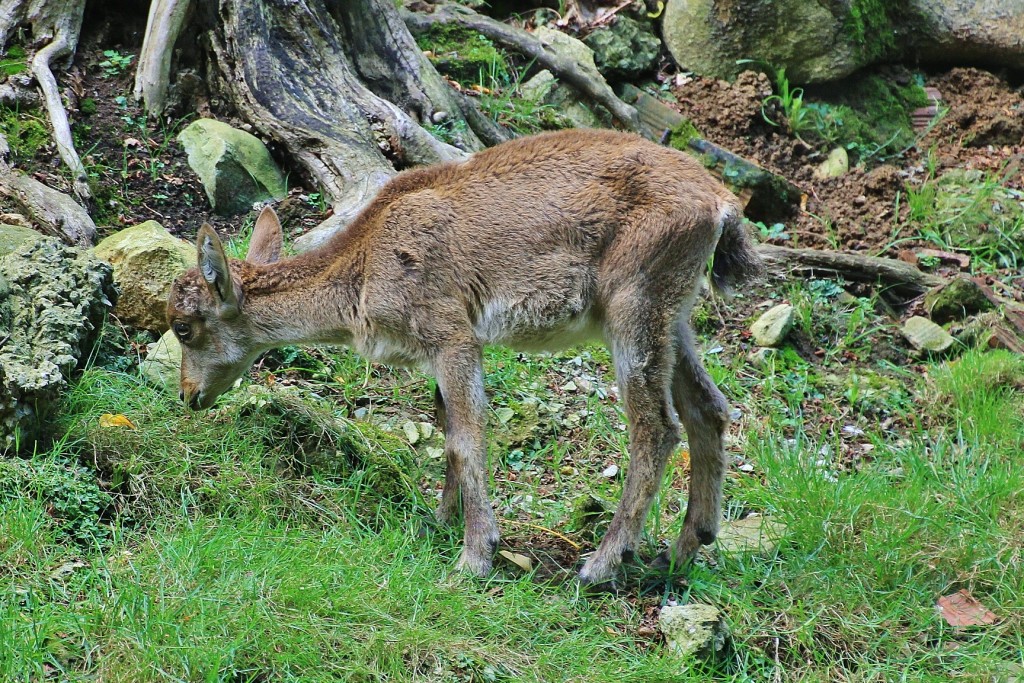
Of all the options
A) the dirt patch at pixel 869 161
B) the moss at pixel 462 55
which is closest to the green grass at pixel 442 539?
the dirt patch at pixel 869 161

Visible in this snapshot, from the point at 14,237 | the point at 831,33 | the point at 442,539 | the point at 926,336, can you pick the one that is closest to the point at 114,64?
the point at 14,237

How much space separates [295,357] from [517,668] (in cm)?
345

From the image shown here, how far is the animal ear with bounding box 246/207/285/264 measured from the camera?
694 cm

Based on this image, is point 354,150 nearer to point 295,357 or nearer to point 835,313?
point 295,357

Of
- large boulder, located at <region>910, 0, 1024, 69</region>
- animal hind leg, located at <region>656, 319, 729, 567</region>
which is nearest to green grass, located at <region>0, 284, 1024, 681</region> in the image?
animal hind leg, located at <region>656, 319, 729, 567</region>

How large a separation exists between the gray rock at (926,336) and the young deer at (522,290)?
10.2ft

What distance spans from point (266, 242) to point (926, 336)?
5.35m

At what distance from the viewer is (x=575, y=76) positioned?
10.6m

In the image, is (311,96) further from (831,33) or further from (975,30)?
(975,30)

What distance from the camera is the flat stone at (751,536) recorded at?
639cm

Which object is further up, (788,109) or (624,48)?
(624,48)

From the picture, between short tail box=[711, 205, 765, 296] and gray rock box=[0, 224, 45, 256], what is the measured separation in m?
4.39

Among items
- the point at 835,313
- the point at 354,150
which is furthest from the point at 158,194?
the point at 835,313

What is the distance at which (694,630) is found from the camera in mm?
5379
